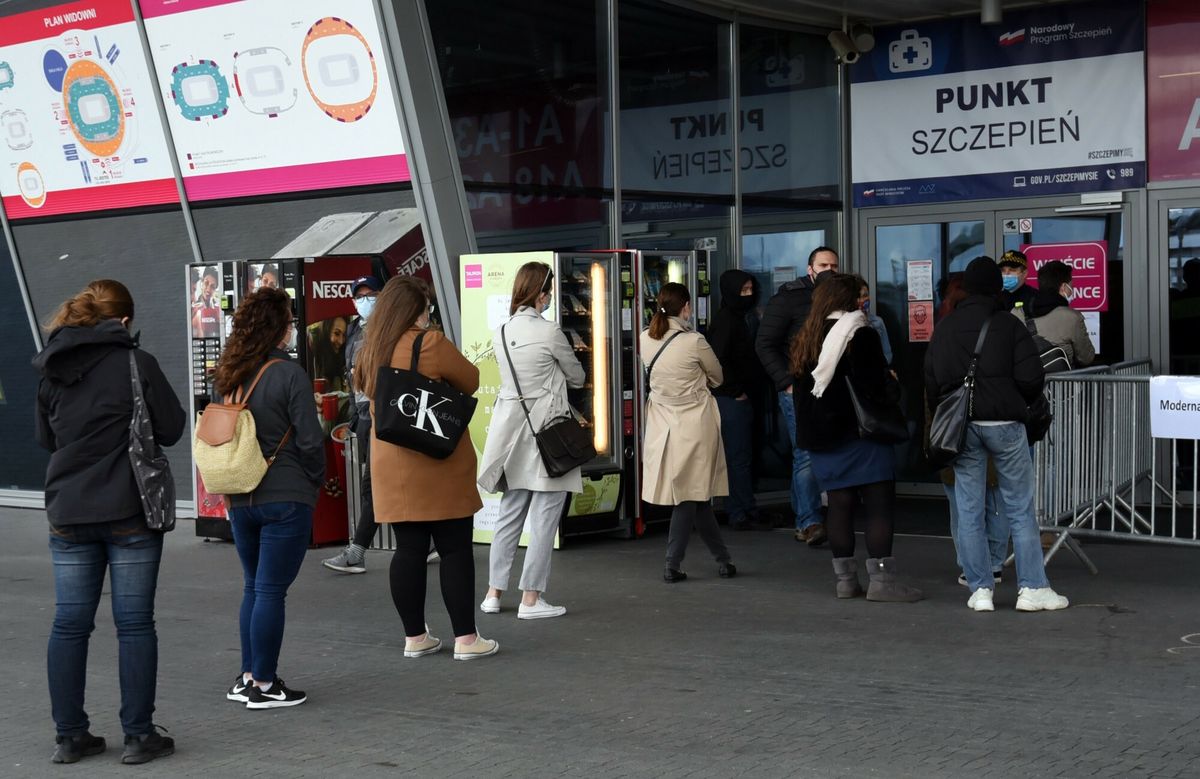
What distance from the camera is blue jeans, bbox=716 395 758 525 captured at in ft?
34.0

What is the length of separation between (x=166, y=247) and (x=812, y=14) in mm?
5525

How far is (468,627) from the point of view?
259 inches

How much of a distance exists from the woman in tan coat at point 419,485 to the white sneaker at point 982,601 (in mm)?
2532

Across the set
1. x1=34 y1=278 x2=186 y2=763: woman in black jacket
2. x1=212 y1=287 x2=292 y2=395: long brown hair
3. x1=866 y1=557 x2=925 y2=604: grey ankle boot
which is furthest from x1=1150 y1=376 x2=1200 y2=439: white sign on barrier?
x1=34 y1=278 x2=186 y2=763: woman in black jacket

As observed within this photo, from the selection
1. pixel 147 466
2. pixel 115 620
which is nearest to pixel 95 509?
pixel 147 466

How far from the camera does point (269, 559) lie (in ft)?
18.9

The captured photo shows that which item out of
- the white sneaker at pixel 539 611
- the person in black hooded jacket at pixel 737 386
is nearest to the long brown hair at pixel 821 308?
the white sneaker at pixel 539 611

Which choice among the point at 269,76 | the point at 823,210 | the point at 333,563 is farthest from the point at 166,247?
the point at 823,210

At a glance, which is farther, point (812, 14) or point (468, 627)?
point (812, 14)

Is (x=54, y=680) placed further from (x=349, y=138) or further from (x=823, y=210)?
(x=823, y=210)

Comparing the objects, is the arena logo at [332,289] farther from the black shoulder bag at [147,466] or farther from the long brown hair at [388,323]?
the black shoulder bag at [147,466]

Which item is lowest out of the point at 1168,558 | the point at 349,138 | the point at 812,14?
the point at 1168,558

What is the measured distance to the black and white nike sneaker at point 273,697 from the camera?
5.83 metres

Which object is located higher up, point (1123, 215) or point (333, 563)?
point (1123, 215)
